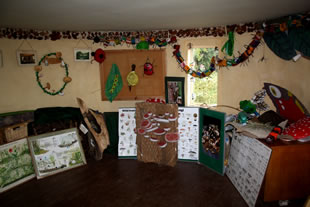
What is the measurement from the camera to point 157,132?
265cm

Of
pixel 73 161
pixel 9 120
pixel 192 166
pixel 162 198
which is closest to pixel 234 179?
pixel 192 166

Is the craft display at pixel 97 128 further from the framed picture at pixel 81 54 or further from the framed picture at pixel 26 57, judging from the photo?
the framed picture at pixel 26 57

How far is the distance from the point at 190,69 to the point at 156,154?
1.50m

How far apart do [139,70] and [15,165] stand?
219 cm

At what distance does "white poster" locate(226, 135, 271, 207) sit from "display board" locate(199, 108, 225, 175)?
0.12 meters

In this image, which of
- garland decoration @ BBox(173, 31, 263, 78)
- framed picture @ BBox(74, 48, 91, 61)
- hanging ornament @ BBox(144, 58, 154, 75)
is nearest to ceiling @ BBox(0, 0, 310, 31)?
garland decoration @ BBox(173, 31, 263, 78)

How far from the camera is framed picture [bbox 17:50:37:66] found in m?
3.20

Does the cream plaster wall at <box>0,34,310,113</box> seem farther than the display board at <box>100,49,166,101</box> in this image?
No

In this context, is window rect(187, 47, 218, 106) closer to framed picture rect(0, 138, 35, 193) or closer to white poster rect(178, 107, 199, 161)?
white poster rect(178, 107, 199, 161)

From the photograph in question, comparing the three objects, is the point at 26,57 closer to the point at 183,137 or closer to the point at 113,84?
the point at 113,84

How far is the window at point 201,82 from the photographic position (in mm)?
3445

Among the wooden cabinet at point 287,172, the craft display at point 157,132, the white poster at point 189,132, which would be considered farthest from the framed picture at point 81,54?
the wooden cabinet at point 287,172

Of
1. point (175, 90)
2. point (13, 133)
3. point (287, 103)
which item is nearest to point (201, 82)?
point (175, 90)

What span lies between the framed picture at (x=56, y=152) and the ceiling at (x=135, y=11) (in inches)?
55.6
